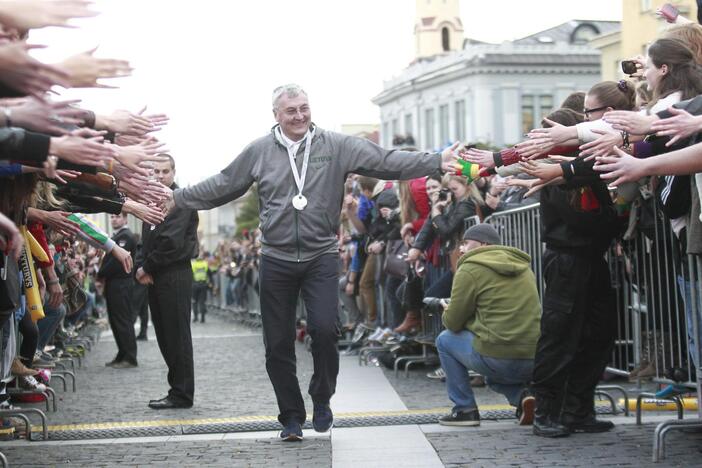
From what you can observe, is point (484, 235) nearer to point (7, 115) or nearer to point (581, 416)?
point (581, 416)

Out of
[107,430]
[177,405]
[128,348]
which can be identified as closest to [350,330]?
[128,348]

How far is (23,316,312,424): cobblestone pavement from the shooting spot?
1059 centimetres

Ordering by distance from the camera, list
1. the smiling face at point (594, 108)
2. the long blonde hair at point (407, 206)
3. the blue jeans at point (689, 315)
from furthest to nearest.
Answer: the long blonde hair at point (407, 206) < the smiling face at point (594, 108) < the blue jeans at point (689, 315)

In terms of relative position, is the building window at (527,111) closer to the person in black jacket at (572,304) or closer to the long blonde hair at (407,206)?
the long blonde hair at (407,206)

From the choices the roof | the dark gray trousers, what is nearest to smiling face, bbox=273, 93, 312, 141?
the dark gray trousers

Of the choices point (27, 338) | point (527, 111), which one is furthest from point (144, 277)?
point (527, 111)

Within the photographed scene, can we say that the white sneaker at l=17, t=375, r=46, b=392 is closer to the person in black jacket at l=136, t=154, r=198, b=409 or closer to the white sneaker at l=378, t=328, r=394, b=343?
the person in black jacket at l=136, t=154, r=198, b=409

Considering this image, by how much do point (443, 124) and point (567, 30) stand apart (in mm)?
14335

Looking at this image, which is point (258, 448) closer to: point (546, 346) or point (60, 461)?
point (60, 461)

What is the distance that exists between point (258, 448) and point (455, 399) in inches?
59.1

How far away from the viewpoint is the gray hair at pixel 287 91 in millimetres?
8938

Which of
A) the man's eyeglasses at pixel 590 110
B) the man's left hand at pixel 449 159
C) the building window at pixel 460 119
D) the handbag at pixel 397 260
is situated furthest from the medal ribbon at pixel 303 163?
the building window at pixel 460 119

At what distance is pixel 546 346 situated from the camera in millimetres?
8391

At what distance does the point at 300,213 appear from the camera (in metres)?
8.74
